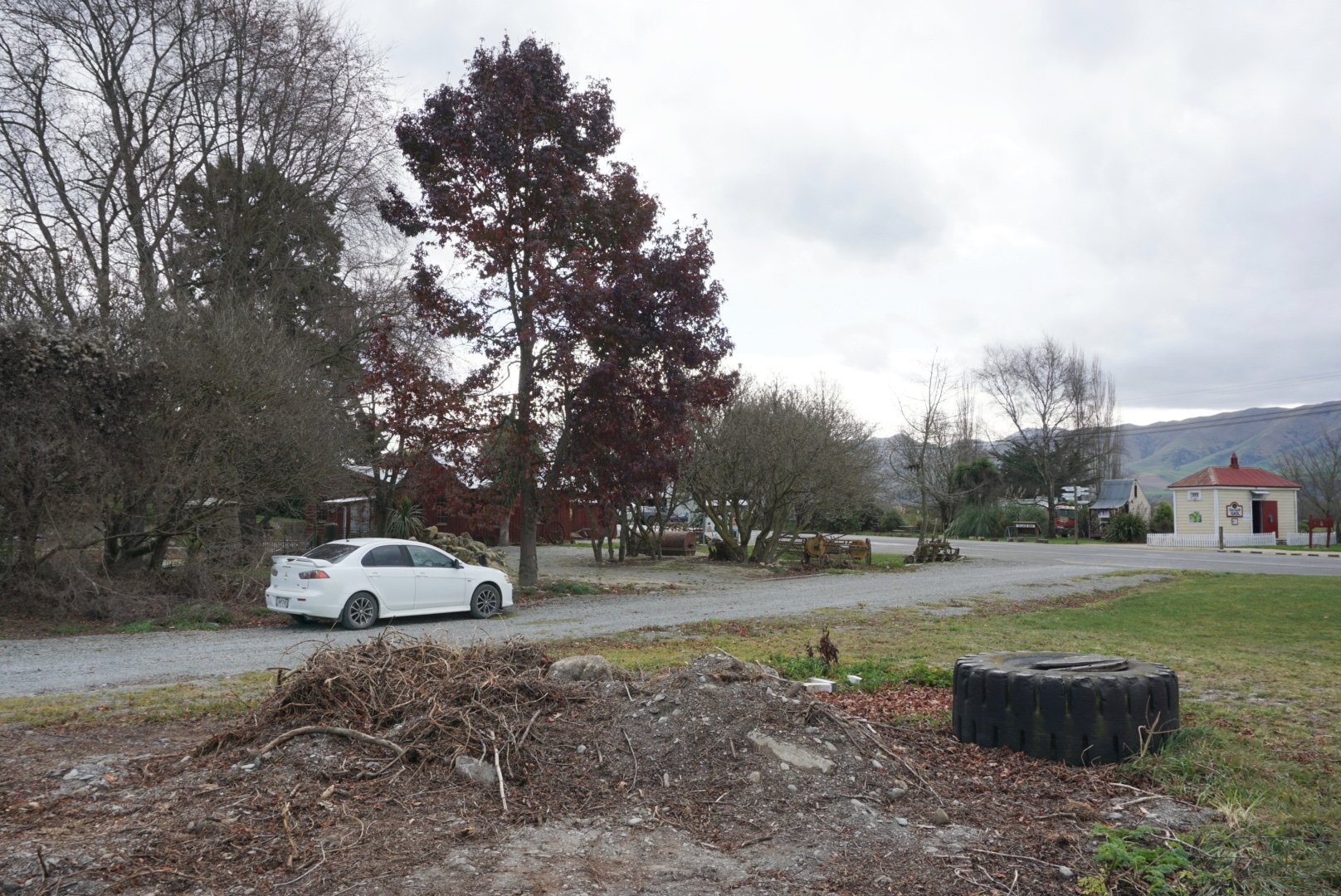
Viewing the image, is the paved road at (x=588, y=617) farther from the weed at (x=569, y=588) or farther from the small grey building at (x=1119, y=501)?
the small grey building at (x=1119, y=501)

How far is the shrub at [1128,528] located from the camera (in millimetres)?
53531

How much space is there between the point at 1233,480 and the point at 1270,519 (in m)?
2.96

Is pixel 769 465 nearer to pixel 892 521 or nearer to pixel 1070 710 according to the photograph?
pixel 1070 710

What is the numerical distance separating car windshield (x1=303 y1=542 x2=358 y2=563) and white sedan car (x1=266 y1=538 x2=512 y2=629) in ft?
0.04

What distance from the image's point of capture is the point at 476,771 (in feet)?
17.2

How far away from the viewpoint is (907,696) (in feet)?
25.4

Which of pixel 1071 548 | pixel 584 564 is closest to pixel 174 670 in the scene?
pixel 584 564

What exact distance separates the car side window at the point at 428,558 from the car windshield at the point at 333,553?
2.99 ft

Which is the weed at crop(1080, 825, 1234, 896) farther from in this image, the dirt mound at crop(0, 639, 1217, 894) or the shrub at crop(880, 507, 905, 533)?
the shrub at crop(880, 507, 905, 533)

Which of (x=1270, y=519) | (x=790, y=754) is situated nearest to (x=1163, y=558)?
(x=1270, y=519)

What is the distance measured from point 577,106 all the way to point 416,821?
1794 centimetres

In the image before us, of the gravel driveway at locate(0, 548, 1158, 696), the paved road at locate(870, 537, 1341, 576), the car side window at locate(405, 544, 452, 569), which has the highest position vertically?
the car side window at locate(405, 544, 452, 569)

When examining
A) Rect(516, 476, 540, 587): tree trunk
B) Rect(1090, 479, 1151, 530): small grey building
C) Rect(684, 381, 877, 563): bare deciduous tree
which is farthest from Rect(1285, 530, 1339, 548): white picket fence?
Rect(516, 476, 540, 587): tree trunk

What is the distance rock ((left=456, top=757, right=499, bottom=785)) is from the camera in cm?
520
